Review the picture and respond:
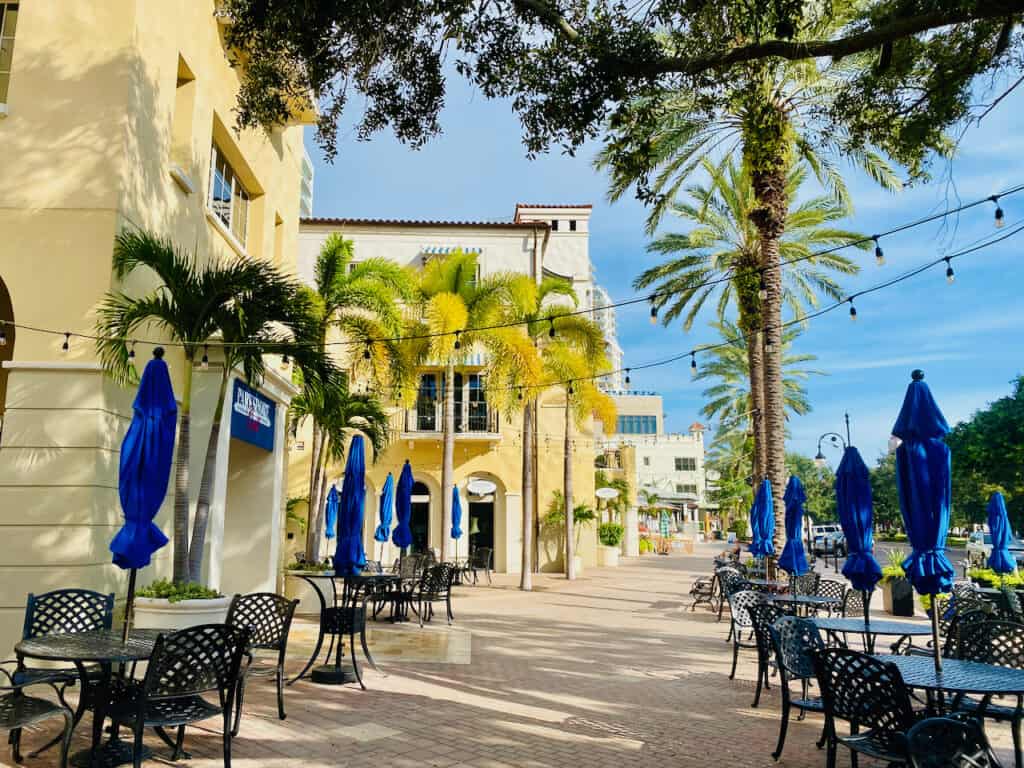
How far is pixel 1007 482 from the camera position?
1560 inches

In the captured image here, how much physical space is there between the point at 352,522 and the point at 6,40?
23.6ft

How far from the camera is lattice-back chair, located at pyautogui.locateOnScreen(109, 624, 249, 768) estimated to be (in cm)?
495

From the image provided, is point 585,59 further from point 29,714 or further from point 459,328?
point 459,328

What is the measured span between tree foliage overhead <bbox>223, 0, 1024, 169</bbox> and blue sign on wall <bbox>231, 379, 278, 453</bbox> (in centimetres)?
409

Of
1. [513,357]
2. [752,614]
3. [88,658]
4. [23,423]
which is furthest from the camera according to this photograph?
[513,357]

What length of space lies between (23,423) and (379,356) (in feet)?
33.8

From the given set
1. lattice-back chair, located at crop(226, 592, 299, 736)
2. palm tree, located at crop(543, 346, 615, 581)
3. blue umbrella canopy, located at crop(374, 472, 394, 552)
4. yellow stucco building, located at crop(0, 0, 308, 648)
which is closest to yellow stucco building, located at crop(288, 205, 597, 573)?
palm tree, located at crop(543, 346, 615, 581)

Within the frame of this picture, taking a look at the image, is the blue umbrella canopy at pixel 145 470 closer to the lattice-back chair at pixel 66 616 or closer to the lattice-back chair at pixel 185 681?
the lattice-back chair at pixel 66 616

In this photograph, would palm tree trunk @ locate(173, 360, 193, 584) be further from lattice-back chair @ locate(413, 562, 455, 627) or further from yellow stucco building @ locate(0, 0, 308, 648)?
lattice-back chair @ locate(413, 562, 455, 627)

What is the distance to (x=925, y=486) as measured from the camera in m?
5.74

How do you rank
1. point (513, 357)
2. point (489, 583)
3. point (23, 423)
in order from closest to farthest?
1. point (23, 423)
2. point (513, 357)
3. point (489, 583)

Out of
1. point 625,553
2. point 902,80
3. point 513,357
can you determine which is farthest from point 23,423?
point 625,553

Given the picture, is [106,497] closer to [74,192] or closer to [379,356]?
[74,192]

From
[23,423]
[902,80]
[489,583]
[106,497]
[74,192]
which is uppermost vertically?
[902,80]
